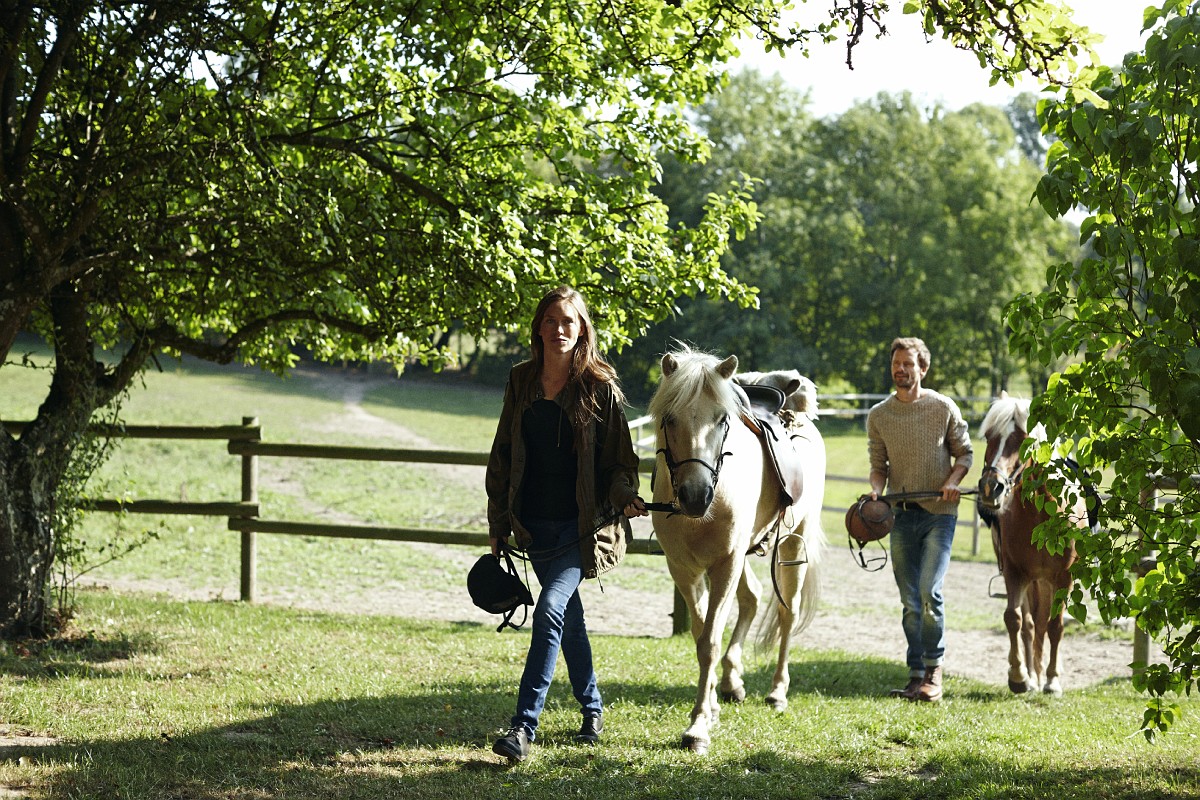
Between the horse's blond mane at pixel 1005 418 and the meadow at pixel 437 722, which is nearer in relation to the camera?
the meadow at pixel 437 722

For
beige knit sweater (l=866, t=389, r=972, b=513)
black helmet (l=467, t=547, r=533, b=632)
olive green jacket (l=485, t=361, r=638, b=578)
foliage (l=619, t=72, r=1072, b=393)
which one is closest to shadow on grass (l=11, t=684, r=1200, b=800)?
black helmet (l=467, t=547, r=533, b=632)

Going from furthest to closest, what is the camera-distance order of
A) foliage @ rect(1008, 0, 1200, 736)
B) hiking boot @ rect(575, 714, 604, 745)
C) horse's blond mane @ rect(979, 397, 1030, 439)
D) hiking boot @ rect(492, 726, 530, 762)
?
1. horse's blond mane @ rect(979, 397, 1030, 439)
2. hiking boot @ rect(575, 714, 604, 745)
3. hiking boot @ rect(492, 726, 530, 762)
4. foliage @ rect(1008, 0, 1200, 736)

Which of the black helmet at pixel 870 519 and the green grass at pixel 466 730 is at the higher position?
the black helmet at pixel 870 519

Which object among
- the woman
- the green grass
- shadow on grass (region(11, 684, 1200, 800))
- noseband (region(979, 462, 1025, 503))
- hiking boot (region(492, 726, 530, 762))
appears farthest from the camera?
noseband (region(979, 462, 1025, 503))

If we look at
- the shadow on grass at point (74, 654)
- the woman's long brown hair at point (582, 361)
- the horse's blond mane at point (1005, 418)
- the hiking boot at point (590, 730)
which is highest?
the woman's long brown hair at point (582, 361)

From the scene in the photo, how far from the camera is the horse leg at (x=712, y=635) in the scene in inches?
205

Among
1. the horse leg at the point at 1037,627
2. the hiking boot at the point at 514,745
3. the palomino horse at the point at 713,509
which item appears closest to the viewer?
the hiking boot at the point at 514,745

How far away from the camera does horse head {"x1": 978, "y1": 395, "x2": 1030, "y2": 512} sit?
646 centimetres

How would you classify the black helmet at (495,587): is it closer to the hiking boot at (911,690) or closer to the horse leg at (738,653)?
the horse leg at (738,653)

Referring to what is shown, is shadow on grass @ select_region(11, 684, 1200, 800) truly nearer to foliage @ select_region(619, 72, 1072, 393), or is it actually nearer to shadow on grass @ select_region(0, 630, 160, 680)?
shadow on grass @ select_region(0, 630, 160, 680)

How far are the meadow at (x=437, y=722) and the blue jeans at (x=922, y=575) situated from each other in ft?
→ 1.23

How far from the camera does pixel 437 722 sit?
215 inches

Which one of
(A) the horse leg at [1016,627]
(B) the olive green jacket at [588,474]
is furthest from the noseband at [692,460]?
(A) the horse leg at [1016,627]

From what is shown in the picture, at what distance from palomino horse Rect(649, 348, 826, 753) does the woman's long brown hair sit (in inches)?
13.8
